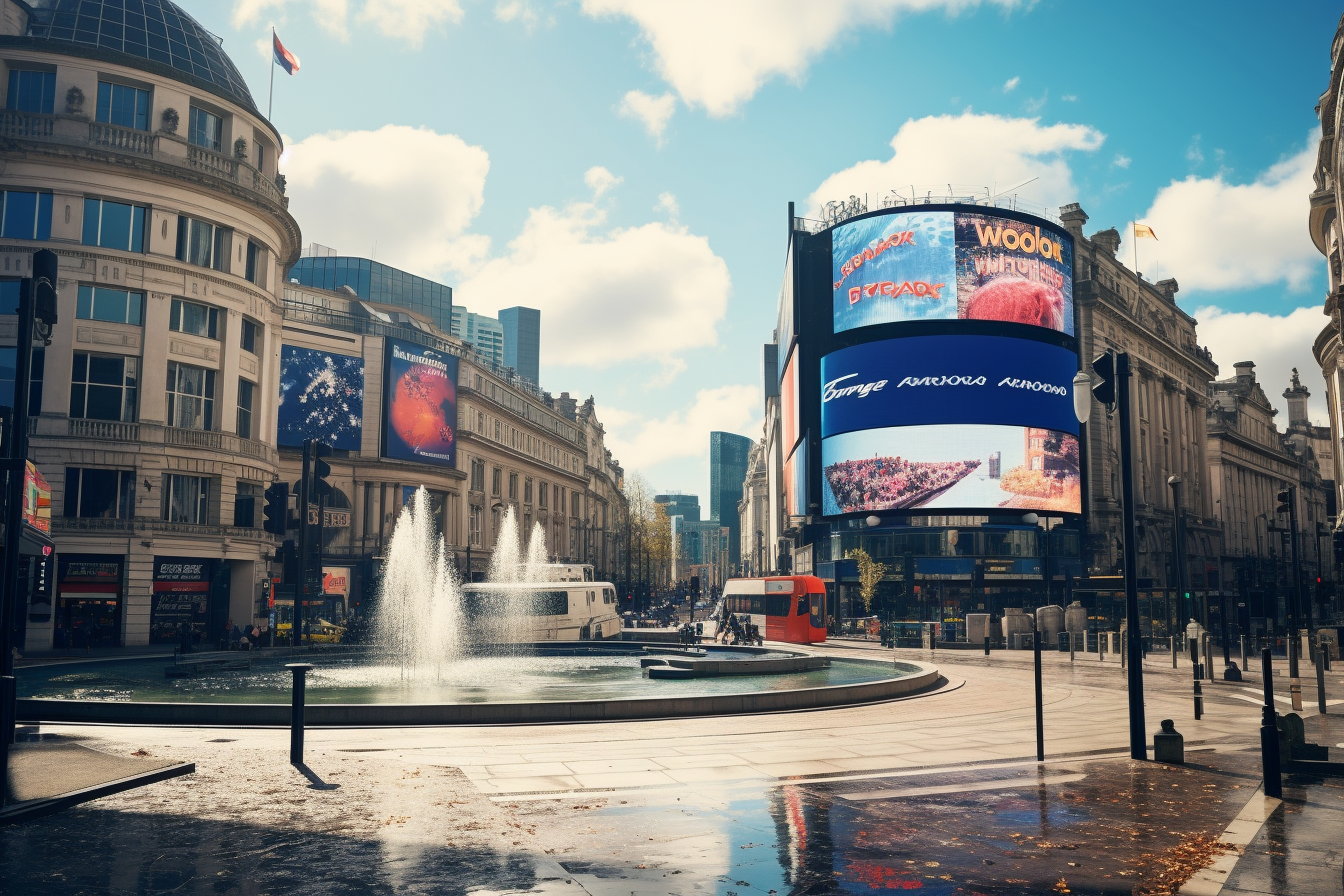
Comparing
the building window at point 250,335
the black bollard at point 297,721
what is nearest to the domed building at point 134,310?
the building window at point 250,335

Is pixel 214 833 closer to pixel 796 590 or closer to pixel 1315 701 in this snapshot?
pixel 1315 701

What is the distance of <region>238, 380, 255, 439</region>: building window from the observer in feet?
163

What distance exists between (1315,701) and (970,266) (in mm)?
58114

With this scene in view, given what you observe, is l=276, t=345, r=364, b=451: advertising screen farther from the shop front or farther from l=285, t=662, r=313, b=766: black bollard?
l=285, t=662, r=313, b=766: black bollard

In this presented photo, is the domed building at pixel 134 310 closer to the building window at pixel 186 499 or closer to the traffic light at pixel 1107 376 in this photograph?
the building window at pixel 186 499

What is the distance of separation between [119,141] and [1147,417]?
9171cm

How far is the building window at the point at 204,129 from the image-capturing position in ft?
156

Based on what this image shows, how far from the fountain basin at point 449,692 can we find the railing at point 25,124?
25326 mm

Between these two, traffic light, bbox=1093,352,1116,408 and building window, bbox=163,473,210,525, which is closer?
traffic light, bbox=1093,352,1116,408

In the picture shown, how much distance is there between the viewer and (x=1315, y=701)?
24.6 metres

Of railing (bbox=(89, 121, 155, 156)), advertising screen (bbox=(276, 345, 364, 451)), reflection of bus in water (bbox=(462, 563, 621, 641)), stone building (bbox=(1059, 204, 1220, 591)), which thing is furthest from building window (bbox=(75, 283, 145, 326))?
stone building (bbox=(1059, 204, 1220, 591))

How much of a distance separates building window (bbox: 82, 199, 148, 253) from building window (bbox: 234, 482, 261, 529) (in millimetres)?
12208

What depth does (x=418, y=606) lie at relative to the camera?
35.0 m

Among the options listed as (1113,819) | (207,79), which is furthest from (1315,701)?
(207,79)
